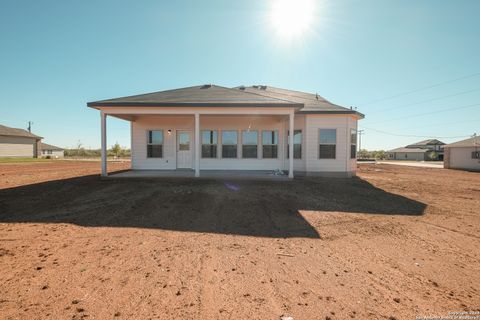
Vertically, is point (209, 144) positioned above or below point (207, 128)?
below

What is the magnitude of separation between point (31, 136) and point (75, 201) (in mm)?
47592

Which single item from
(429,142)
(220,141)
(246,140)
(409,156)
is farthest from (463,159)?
(429,142)

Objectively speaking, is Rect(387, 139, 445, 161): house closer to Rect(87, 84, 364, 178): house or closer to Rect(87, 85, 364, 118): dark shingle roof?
Rect(87, 84, 364, 178): house

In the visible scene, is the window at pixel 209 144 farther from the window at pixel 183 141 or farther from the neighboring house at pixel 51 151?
the neighboring house at pixel 51 151

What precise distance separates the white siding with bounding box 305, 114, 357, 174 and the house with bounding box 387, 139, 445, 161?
2044 inches

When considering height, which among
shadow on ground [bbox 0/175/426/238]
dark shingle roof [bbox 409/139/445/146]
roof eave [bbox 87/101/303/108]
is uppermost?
dark shingle roof [bbox 409/139/445/146]

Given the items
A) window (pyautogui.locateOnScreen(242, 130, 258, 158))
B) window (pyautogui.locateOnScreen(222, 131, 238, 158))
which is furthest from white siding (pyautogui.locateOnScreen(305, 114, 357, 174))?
window (pyautogui.locateOnScreen(222, 131, 238, 158))

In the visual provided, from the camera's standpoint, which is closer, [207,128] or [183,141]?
[207,128]

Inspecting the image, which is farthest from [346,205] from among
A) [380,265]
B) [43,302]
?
[43,302]

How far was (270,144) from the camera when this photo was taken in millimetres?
12688

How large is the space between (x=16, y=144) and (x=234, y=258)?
2049 inches

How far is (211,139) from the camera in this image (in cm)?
1276

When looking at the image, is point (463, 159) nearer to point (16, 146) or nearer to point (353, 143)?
point (353, 143)

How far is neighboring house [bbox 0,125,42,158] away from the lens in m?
37.1
